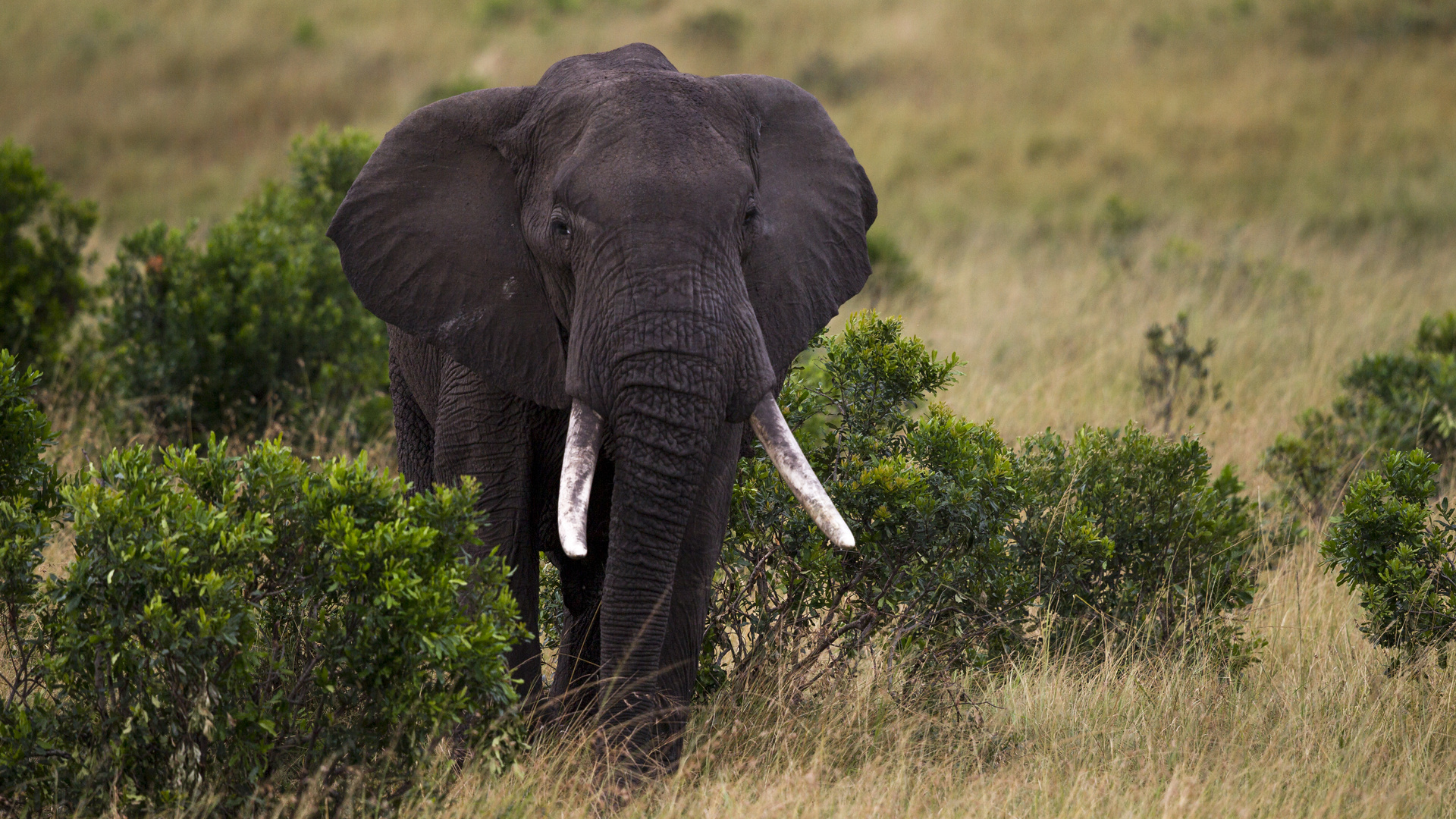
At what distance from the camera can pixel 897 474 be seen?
4.63 m

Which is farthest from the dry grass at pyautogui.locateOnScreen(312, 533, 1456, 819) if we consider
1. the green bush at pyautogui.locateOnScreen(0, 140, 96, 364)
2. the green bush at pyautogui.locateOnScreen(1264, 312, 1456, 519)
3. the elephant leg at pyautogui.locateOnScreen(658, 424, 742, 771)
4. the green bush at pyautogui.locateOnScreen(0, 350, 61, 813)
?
the green bush at pyautogui.locateOnScreen(0, 140, 96, 364)

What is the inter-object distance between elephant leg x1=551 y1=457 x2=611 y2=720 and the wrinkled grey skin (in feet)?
0.15

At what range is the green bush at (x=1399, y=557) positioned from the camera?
15.3ft

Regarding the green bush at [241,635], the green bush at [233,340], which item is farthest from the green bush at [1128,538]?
the green bush at [233,340]

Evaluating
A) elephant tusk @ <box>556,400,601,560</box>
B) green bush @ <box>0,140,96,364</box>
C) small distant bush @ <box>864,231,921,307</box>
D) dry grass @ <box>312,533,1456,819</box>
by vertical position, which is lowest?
dry grass @ <box>312,533,1456,819</box>

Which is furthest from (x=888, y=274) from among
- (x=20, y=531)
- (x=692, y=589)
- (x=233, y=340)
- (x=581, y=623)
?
(x=20, y=531)

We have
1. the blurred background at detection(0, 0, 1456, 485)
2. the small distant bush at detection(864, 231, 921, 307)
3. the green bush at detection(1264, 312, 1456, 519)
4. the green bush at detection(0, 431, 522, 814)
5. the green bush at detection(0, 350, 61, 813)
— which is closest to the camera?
the green bush at detection(0, 431, 522, 814)

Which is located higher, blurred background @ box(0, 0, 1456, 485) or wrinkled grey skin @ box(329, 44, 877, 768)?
blurred background @ box(0, 0, 1456, 485)

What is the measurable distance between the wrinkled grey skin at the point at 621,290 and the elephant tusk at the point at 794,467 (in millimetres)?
88

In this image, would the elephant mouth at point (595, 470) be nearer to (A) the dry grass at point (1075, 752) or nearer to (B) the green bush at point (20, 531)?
(A) the dry grass at point (1075, 752)

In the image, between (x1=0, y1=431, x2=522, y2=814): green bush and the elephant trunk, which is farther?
the elephant trunk

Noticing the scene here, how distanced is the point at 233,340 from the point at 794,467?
17.4 ft

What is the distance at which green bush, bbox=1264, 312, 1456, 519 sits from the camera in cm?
696

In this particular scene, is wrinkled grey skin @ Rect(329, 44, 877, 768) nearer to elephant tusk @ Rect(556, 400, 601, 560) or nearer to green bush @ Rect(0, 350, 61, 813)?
elephant tusk @ Rect(556, 400, 601, 560)
